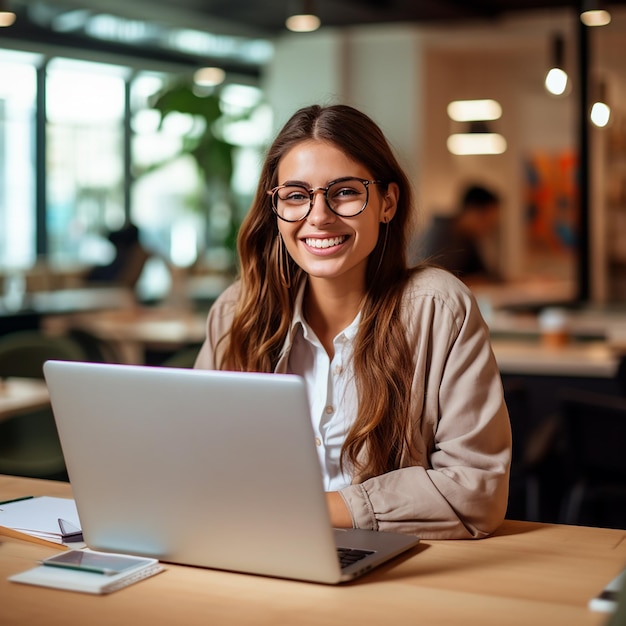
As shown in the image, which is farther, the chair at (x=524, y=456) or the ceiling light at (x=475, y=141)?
the ceiling light at (x=475, y=141)

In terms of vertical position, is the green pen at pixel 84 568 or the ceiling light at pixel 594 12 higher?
the ceiling light at pixel 594 12

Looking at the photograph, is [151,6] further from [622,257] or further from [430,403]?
[430,403]

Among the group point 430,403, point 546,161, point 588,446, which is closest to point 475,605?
point 430,403

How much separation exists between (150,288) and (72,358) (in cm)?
878

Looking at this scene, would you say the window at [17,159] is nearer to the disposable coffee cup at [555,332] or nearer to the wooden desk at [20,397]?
the disposable coffee cup at [555,332]

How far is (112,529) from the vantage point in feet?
5.12

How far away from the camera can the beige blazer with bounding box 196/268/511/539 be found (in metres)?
1.69

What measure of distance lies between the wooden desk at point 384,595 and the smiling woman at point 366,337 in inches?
5.3

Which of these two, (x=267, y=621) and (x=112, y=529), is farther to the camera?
(x=112, y=529)

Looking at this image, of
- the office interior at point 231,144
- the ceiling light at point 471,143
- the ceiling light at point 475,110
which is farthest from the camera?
the ceiling light at point 471,143

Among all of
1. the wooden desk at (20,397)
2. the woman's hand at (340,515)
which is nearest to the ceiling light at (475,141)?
the wooden desk at (20,397)

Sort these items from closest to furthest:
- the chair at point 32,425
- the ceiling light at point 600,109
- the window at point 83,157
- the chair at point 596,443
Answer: the chair at point 596,443 < the chair at point 32,425 < the ceiling light at point 600,109 < the window at point 83,157

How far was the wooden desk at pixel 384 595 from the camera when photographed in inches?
52.5

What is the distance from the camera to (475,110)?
33.0ft
